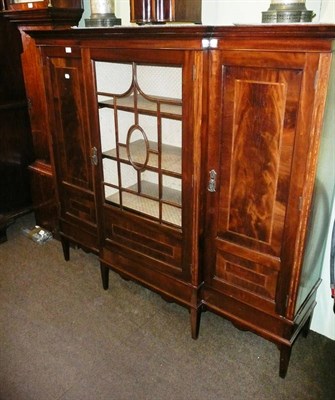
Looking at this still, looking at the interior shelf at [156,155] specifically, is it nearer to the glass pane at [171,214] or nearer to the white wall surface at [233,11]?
the glass pane at [171,214]

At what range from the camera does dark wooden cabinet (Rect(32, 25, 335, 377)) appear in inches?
49.3

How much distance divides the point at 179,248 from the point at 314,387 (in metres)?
0.82

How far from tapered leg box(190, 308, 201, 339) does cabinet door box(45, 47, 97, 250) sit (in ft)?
2.51

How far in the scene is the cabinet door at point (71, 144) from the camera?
188 centimetres

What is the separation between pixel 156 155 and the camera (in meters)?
1.70

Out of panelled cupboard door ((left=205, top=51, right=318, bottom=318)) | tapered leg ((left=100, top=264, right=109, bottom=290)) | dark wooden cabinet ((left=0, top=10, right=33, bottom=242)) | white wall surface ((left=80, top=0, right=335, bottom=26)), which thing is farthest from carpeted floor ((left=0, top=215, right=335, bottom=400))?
white wall surface ((left=80, top=0, right=335, bottom=26))

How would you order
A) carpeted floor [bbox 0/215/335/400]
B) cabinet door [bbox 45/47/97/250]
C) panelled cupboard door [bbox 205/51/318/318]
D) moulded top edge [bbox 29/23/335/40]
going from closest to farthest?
moulded top edge [bbox 29/23/335/40], panelled cupboard door [bbox 205/51/318/318], carpeted floor [bbox 0/215/335/400], cabinet door [bbox 45/47/97/250]

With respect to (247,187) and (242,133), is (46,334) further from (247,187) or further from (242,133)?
(242,133)

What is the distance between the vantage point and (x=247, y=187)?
57.0 inches

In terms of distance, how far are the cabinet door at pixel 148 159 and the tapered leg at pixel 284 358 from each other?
1.64 feet

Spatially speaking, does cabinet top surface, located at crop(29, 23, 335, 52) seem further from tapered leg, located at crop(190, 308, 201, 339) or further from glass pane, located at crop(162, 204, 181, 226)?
tapered leg, located at crop(190, 308, 201, 339)

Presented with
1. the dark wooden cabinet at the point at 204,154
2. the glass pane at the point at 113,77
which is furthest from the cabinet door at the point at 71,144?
the glass pane at the point at 113,77

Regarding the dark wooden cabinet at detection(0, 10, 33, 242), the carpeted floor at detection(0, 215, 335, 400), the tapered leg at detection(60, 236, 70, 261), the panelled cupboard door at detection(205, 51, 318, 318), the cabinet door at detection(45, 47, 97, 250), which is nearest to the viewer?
the panelled cupboard door at detection(205, 51, 318, 318)

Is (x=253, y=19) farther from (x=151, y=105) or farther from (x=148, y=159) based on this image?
(x=148, y=159)
